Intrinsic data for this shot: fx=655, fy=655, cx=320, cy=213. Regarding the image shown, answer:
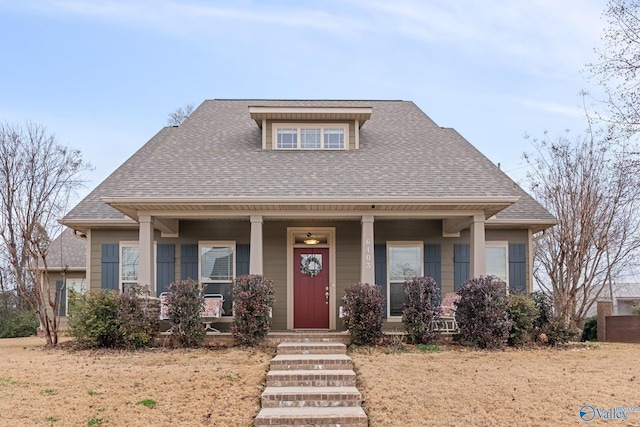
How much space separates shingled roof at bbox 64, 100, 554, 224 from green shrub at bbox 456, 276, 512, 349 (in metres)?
1.79

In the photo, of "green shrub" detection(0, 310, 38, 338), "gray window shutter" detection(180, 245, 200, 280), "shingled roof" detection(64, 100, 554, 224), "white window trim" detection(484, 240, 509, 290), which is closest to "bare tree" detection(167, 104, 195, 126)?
"green shrub" detection(0, 310, 38, 338)

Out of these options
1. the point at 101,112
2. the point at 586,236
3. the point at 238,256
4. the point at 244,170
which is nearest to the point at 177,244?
the point at 238,256

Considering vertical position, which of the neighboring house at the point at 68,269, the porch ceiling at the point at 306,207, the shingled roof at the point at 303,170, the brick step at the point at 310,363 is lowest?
the brick step at the point at 310,363

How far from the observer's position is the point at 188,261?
14414 mm

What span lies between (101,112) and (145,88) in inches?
110

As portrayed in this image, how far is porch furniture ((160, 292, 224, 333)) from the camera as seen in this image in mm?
12505

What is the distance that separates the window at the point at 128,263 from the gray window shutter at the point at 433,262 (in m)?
6.45

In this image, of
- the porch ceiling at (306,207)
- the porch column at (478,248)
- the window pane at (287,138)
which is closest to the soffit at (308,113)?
the window pane at (287,138)

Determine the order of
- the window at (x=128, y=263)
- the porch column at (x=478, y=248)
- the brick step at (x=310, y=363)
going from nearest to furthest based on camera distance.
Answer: the brick step at (x=310, y=363)
the porch column at (x=478, y=248)
the window at (x=128, y=263)

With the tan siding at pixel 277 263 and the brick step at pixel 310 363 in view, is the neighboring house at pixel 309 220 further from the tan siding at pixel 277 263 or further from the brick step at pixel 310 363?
the brick step at pixel 310 363

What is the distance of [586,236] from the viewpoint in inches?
655

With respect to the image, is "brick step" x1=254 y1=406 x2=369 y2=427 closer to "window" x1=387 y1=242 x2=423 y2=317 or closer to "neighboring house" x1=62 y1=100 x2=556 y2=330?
"neighboring house" x1=62 y1=100 x2=556 y2=330

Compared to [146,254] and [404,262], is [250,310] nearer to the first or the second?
[146,254]

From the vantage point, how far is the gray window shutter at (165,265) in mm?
14406
